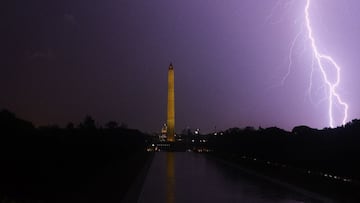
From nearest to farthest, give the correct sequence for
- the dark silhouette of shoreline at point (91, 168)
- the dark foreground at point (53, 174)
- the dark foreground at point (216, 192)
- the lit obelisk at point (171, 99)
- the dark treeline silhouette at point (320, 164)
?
the dark foreground at point (53, 174) < the dark silhouette of shoreline at point (91, 168) < the dark foreground at point (216, 192) < the dark treeline silhouette at point (320, 164) < the lit obelisk at point (171, 99)

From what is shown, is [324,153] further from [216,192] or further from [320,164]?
[216,192]

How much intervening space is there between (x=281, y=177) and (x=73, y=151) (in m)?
11.1

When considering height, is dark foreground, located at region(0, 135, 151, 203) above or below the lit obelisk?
below

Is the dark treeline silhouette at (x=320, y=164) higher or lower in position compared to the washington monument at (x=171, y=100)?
lower

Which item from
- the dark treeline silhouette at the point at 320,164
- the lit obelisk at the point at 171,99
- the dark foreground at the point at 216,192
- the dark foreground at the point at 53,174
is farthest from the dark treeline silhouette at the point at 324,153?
the lit obelisk at the point at 171,99

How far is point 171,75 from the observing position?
111062mm

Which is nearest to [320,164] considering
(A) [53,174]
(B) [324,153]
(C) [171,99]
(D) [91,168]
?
(B) [324,153]

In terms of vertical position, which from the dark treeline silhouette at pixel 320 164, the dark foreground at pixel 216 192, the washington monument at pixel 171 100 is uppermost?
the washington monument at pixel 171 100

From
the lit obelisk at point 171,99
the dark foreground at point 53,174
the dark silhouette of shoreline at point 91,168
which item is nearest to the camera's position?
the dark foreground at point 53,174

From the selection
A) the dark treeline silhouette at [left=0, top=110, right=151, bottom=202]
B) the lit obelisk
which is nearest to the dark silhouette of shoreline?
the dark treeline silhouette at [left=0, top=110, right=151, bottom=202]

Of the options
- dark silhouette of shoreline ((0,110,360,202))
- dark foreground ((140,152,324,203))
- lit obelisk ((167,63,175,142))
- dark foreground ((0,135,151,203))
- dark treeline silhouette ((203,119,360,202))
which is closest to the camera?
dark foreground ((0,135,151,203))

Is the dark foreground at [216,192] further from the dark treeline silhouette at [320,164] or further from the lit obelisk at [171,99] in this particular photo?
the lit obelisk at [171,99]

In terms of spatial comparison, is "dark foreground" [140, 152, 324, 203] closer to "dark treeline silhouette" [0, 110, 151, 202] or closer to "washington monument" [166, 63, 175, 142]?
"dark treeline silhouette" [0, 110, 151, 202]

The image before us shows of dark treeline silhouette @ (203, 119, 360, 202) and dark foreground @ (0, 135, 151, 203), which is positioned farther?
dark treeline silhouette @ (203, 119, 360, 202)
